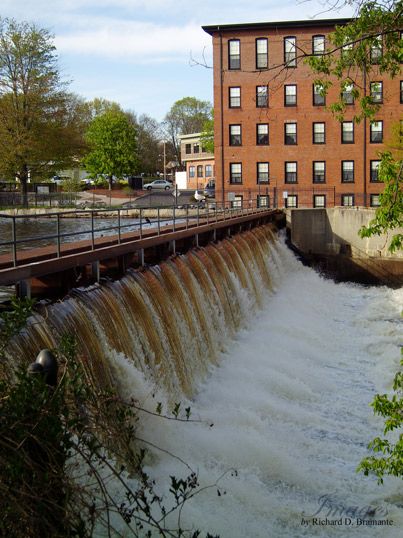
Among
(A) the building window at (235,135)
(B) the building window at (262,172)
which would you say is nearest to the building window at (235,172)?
(B) the building window at (262,172)

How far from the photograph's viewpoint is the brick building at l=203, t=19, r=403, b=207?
133ft

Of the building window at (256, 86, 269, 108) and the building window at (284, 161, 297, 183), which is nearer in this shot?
the building window at (256, 86, 269, 108)

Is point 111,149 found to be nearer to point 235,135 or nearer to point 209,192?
point 209,192

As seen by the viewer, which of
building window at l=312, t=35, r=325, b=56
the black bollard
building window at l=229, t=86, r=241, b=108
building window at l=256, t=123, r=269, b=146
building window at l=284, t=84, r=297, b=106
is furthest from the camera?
building window at l=256, t=123, r=269, b=146

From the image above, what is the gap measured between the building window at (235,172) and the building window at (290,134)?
10.9 ft

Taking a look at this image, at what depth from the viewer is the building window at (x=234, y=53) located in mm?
39812

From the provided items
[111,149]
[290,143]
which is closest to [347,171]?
[290,143]

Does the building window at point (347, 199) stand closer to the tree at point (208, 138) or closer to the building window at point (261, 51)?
the building window at point (261, 51)

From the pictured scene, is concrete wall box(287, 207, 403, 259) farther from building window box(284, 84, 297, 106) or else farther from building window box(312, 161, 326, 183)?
building window box(284, 84, 297, 106)

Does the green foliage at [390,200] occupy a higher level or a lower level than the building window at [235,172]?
lower

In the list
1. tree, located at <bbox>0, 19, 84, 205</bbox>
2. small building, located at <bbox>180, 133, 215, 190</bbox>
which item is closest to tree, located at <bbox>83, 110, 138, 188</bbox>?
small building, located at <bbox>180, 133, 215, 190</bbox>

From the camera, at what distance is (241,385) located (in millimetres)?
12602

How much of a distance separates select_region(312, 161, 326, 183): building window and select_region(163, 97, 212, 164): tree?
7759 cm

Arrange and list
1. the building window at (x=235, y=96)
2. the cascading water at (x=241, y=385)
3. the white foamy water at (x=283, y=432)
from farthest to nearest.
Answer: the building window at (x=235, y=96) → the cascading water at (x=241, y=385) → the white foamy water at (x=283, y=432)
